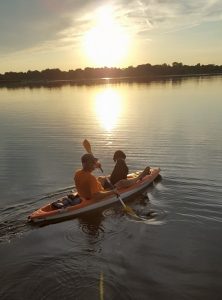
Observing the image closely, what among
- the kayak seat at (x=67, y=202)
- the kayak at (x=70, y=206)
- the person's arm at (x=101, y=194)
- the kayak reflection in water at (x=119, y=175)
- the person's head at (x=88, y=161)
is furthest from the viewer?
the kayak reflection in water at (x=119, y=175)

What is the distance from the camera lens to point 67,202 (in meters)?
11.0

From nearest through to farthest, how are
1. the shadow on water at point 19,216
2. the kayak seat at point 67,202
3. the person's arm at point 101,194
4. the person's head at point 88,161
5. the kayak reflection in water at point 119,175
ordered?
the shadow on water at point 19,216, the person's head at point 88,161, the kayak seat at point 67,202, the person's arm at point 101,194, the kayak reflection in water at point 119,175

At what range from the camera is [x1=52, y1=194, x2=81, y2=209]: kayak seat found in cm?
1069

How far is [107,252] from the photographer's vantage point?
859cm

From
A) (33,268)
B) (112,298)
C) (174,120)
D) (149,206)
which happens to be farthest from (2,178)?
(174,120)

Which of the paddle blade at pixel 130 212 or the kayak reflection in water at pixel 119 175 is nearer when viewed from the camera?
the paddle blade at pixel 130 212

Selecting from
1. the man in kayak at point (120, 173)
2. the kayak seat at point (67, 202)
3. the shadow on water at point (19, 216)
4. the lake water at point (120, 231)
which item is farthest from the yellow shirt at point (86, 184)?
the shadow on water at point (19, 216)

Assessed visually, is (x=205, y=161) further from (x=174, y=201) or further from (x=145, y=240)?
(x=145, y=240)

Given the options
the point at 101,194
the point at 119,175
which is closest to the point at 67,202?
the point at 101,194

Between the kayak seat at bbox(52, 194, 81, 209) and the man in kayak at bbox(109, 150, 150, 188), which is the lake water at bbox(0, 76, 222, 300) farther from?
the man in kayak at bbox(109, 150, 150, 188)

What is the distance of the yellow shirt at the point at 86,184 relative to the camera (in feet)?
35.4

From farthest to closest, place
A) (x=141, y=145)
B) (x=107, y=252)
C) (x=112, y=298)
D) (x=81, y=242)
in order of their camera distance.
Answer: (x=141, y=145) → (x=81, y=242) → (x=107, y=252) → (x=112, y=298)

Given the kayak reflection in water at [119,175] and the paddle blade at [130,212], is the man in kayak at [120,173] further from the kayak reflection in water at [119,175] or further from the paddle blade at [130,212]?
the paddle blade at [130,212]

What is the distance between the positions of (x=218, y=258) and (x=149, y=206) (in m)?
3.60
